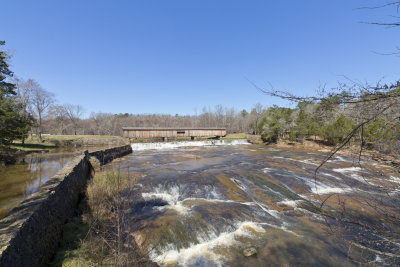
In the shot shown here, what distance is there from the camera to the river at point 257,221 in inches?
188

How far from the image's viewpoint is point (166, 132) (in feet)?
118

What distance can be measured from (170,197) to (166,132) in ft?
93.2

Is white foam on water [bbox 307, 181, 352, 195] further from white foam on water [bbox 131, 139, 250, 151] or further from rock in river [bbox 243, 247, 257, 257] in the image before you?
white foam on water [bbox 131, 139, 250, 151]

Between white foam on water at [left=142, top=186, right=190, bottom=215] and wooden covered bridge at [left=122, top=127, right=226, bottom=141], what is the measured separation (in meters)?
25.6

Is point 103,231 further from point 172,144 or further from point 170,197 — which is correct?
point 172,144

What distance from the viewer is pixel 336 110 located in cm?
233

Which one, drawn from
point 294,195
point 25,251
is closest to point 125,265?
point 25,251

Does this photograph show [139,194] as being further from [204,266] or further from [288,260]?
[288,260]

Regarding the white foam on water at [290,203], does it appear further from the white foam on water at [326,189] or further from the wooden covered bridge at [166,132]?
the wooden covered bridge at [166,132]

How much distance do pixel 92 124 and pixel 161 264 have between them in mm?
73849

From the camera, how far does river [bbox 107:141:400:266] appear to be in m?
4.78

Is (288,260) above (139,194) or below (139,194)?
below

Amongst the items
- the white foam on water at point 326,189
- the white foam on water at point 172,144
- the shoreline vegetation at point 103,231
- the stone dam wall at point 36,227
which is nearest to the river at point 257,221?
the white foam on water at point 326,189

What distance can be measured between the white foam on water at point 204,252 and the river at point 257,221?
0.03 metres
